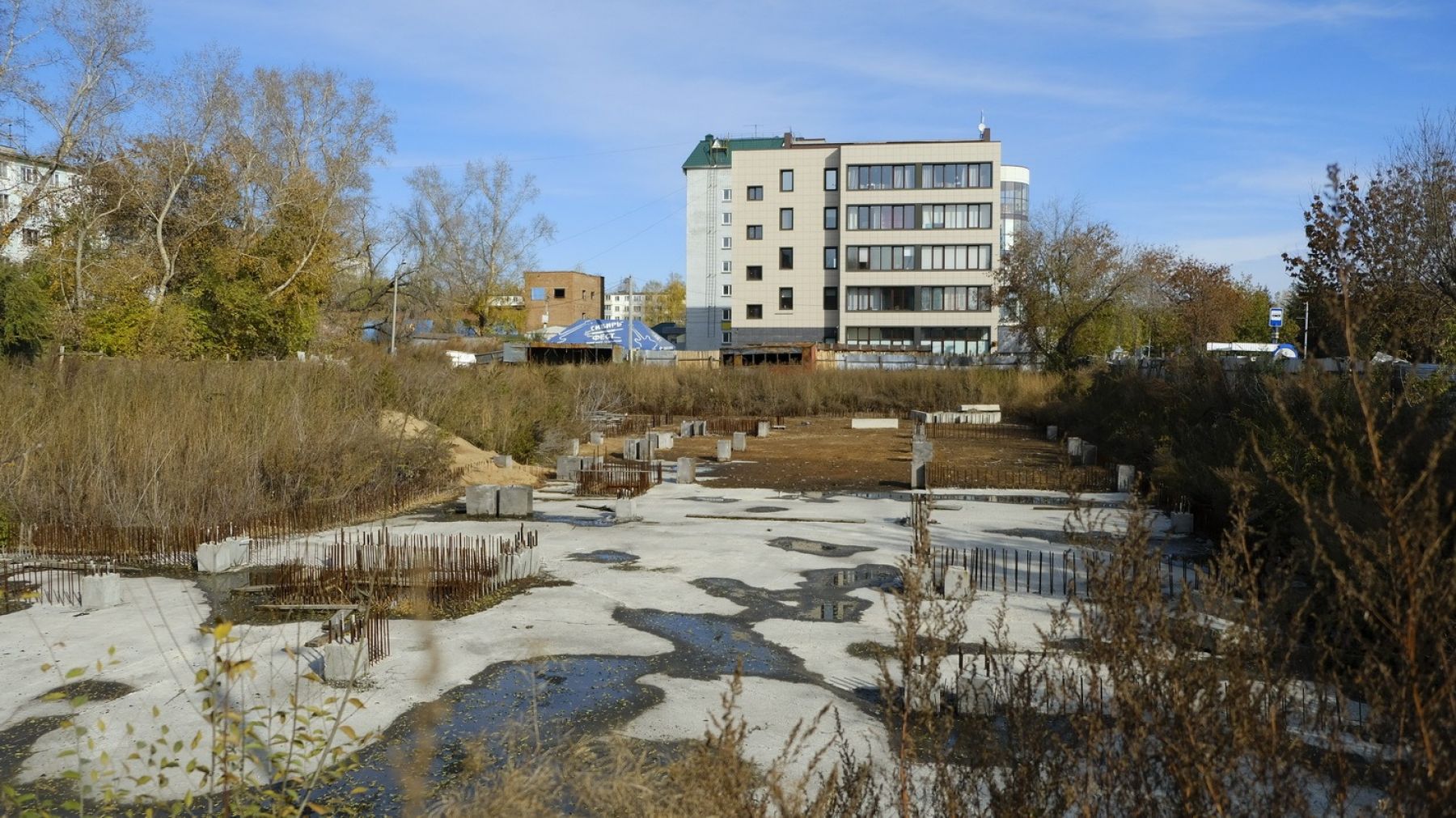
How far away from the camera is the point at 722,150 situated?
221ft

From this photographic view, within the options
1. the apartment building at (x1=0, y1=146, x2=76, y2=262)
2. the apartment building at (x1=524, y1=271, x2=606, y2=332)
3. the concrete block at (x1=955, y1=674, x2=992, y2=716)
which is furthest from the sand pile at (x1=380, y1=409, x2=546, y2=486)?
the apartment building at (x1=524, y1=271, x2=606, y2=332)

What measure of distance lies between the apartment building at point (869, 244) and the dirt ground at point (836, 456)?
1007 inches

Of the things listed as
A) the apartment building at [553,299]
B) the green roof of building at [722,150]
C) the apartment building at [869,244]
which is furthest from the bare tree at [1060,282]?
the apartment building at [553,299]

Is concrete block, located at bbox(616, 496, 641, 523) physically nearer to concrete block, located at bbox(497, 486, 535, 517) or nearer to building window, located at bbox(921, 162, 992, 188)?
concrete block, located at bbox(497, 486, 535, 517)

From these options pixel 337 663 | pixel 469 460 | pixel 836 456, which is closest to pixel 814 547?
pixel 337 663

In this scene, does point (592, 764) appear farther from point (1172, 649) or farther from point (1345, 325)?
point (1345, 325)

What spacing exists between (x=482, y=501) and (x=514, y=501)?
14.1 inches

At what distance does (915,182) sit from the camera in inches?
2053

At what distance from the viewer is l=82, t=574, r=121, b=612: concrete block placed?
7992 millimetres

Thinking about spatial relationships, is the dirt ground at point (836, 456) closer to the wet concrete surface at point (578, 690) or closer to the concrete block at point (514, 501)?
the concrete block at point (514, 501)

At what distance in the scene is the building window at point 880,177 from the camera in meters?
52.2

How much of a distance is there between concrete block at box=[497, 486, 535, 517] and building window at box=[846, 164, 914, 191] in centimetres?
4235

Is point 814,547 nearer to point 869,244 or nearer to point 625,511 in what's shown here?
point 625,511

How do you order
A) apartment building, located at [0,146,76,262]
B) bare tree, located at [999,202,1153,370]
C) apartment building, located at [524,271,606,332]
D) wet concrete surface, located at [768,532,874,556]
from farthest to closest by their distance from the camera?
apartment building, located at [524,271,606,332] < bare tree, located at [999,202,1153,370] < apartment building, located at [0,146,76,262] < wet concrete surface, located at [768,532,874,556]
